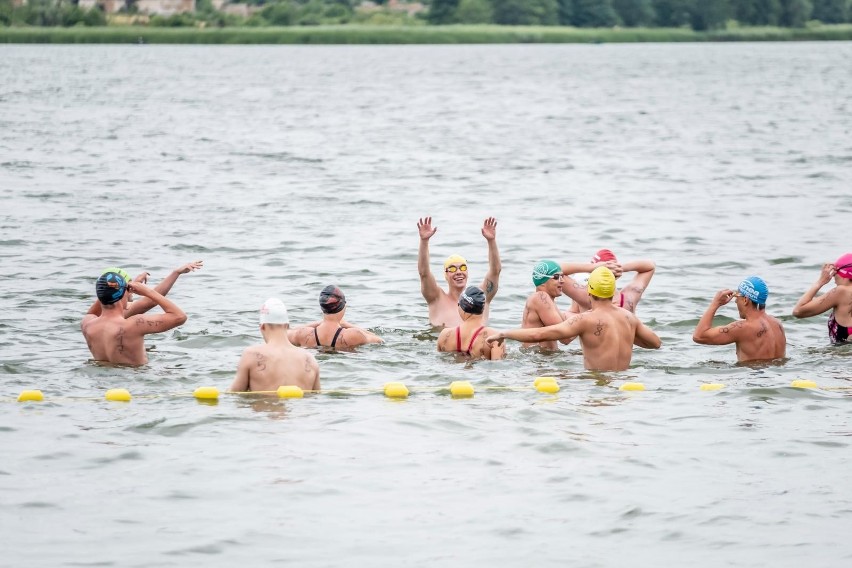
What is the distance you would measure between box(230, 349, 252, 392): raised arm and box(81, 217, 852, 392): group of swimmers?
0.04 feet

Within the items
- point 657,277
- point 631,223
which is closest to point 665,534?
point 657,277

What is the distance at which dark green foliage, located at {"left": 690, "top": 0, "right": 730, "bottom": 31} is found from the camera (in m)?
154

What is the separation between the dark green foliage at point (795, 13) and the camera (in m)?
157

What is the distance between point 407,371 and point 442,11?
138 m

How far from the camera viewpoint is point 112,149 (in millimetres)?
49094

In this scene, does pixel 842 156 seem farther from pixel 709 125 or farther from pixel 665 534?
pixel 665 534

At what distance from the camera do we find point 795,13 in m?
159

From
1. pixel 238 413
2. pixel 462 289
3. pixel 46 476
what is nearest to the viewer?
pixel 46 476

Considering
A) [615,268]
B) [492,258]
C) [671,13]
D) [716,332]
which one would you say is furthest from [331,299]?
[671,13]

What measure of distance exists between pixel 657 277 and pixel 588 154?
25.7 m

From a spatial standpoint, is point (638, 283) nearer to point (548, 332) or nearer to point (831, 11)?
point (548, 332)

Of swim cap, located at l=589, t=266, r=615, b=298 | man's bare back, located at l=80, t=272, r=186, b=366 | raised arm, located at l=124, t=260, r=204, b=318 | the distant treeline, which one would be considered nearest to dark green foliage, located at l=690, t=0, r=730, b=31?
the distant treeline

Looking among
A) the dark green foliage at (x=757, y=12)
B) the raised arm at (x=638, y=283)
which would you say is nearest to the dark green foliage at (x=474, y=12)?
the dark green foliage at (x=757, y=12)

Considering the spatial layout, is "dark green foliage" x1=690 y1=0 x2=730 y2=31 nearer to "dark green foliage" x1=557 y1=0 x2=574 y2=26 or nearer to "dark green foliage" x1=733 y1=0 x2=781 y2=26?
"dark green foliage" x1=733 y1=0 x2=781 y2=26
